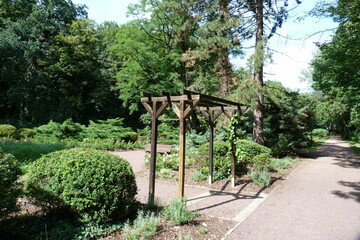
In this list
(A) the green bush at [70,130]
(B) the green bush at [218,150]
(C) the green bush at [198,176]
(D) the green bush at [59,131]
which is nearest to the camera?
(C) the green bush at [198,176]

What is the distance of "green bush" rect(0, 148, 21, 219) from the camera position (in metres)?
3.12

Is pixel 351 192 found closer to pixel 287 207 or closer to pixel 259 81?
pixel 287 207

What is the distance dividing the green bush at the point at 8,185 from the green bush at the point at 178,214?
7.65ft

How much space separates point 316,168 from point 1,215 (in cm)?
1101

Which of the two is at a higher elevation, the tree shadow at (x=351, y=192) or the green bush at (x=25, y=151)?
the green bush at (x=25, y=151)

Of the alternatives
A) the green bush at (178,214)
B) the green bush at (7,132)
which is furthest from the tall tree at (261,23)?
the green bush at (7,132)

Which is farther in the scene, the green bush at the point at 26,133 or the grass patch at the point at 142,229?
the green bush at the point at 26,133

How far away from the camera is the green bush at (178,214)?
4.08 metres

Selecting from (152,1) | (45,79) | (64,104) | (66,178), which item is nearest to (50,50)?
(45,79)

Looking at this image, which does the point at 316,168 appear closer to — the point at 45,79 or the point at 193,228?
the point at 193,228

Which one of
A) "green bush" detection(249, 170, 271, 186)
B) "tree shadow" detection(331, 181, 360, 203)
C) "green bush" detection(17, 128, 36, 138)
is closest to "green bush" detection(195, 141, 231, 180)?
"green bush" detection(249, 170, 271, 186)

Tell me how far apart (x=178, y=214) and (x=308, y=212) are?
3.06 m

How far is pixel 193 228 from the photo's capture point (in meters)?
4.00

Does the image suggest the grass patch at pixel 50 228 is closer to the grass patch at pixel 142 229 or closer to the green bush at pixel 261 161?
the grass patch at pixel 142 229
